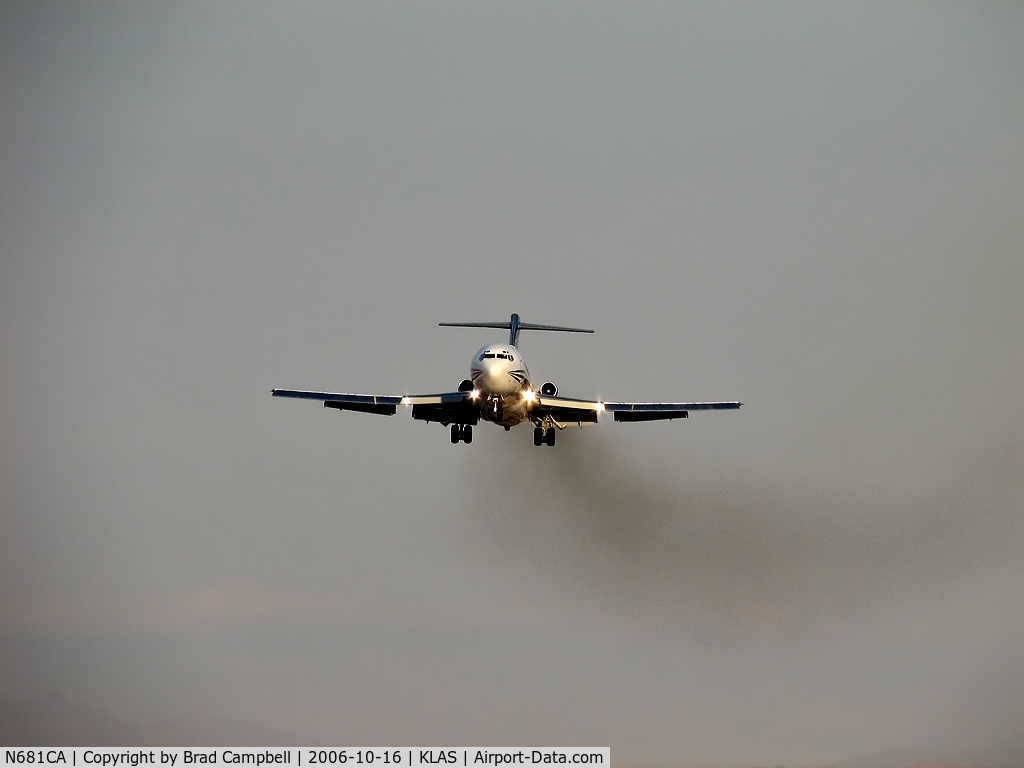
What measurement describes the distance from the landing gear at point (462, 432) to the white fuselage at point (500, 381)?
20.6ft

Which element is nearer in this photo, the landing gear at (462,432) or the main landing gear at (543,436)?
the landing gear at (462,432)

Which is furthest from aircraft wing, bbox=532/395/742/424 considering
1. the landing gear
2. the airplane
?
the landing gear

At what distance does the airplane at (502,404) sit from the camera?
62312 mm

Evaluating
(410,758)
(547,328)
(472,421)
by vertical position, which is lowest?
(410,758)

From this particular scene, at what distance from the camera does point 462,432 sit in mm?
70688

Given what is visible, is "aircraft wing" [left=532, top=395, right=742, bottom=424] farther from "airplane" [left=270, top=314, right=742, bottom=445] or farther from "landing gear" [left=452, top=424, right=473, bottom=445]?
"landing gear" [left=452, top=424, right=473, bottom=445]

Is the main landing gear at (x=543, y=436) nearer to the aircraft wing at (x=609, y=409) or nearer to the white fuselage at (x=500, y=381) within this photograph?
the aircraft wing at (x=609, y=409)

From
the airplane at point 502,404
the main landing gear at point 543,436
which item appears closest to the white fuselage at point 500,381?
the airplane at point 502,404

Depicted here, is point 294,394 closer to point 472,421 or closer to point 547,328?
point 472,421

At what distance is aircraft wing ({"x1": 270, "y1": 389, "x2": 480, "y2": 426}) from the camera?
66188 millimetres

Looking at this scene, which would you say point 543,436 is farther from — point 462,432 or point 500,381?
point 500,381

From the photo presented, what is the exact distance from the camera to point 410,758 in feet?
261

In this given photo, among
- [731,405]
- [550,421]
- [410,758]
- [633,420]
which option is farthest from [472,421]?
[410,758]

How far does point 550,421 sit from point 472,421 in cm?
437
